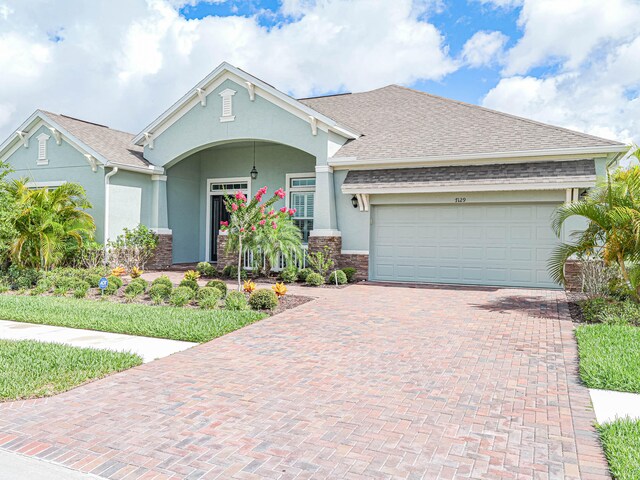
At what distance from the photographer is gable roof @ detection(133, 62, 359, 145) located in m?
14.6

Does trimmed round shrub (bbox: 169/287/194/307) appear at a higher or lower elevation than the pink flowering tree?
lower

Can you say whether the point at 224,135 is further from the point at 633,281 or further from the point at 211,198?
the point at 633,281

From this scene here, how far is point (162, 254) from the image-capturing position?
1714 centimetres

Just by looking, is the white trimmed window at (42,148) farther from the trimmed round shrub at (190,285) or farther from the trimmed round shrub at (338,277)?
the trimmed round shrub at (338,277)

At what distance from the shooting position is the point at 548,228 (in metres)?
12.9

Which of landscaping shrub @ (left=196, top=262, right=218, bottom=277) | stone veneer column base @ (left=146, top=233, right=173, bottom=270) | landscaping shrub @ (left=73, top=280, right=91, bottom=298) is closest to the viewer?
landscaping shrub @ (left=73, top=280, right=91, bottom=298)

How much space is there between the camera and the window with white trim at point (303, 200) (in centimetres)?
1660

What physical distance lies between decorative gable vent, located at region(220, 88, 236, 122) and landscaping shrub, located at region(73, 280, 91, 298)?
7023 mm

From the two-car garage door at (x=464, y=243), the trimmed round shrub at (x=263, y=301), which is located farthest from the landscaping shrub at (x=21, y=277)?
the two-car garage door at (x=464, y=243)

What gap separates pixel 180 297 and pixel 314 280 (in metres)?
4.33

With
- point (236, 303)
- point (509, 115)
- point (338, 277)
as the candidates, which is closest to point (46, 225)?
point (236, 303)

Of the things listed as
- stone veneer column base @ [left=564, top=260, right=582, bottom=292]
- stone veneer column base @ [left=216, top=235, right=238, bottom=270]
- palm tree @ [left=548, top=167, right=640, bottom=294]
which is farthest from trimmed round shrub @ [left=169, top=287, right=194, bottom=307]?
stone veneer column base @ [left=564, top=260, right=582, bottom=292]

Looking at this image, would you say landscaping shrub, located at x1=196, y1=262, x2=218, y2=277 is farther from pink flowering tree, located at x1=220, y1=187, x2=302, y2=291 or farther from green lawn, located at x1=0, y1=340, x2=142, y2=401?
green lawn, located at x1=0, y1=340, x2=142, y2=401

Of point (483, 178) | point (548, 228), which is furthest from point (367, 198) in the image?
point (548, 228)
